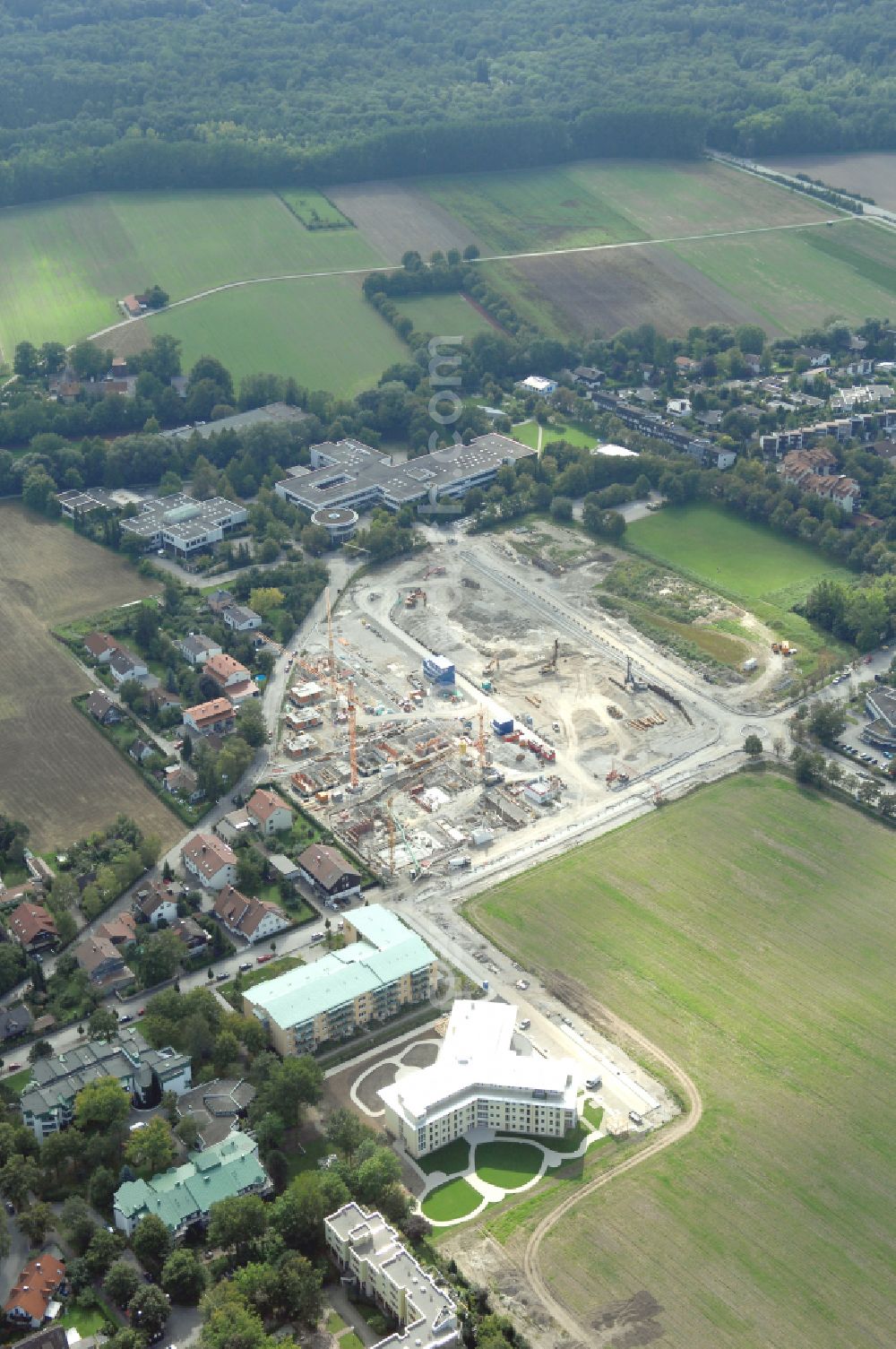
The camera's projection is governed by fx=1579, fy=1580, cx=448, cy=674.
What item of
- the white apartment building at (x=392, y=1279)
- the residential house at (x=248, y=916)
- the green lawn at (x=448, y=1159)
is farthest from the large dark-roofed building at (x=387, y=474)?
the white apartment building at (x=392, y=1279)

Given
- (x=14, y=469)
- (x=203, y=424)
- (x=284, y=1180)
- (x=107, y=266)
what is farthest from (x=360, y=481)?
(x=284, y=1180)

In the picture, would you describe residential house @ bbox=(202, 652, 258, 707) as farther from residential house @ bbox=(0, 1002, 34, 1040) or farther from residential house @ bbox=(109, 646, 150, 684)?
residential house @ bbox=(0, 1002, 34, 1040)

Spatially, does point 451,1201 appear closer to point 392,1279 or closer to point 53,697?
point 392,1279

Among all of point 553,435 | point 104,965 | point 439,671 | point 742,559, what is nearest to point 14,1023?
point 104,965

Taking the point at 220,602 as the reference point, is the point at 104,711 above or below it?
below

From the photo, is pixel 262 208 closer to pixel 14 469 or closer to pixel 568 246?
pixel 568 246

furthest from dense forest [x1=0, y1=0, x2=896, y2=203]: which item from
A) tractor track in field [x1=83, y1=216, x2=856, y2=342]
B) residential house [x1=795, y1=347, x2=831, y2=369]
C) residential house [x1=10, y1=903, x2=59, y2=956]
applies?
residential house [x1=10, y1=903, x2=59, y2=956]
